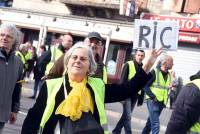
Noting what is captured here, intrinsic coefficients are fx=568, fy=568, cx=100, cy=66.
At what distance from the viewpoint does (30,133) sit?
4363 millimetres

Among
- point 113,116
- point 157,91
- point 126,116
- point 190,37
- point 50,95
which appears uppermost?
point 50,95

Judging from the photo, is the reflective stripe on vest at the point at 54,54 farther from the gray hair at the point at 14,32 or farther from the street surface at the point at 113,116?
the gray hair at the point at 14,32

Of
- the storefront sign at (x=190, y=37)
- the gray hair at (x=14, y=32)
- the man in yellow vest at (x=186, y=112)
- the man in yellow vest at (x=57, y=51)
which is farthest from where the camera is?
the storefront sign at (x=190, y=37)

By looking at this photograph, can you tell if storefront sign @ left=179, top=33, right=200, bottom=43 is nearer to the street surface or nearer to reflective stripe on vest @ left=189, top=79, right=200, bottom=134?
the street surface

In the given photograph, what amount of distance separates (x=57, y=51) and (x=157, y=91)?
6.38 ft

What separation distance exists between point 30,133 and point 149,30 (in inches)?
59.3

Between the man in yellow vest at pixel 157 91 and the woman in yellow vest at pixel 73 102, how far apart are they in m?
5.65

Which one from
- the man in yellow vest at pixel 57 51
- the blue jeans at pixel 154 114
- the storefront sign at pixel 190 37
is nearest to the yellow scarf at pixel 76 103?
the man in yellow vest at pixel 57 51

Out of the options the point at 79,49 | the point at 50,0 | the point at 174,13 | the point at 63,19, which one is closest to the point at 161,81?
the point at 79,49

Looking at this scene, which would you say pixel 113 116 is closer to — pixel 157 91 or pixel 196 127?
pixel 157 91

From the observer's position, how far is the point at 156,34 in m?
5.10

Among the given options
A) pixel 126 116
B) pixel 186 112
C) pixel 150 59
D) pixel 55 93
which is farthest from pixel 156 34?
pixel 126 116

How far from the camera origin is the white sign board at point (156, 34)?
5070 mm

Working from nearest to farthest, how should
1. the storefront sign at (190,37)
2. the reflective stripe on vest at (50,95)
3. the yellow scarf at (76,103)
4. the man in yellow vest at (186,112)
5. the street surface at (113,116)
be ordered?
1. the yellow scarf at (76,103)
2. the reflective stripe on vest at (50,95)
3. the man in yellow vest at (186,112)
4. the street surface at (113,116)
5. the storefront sign at (190,37)
